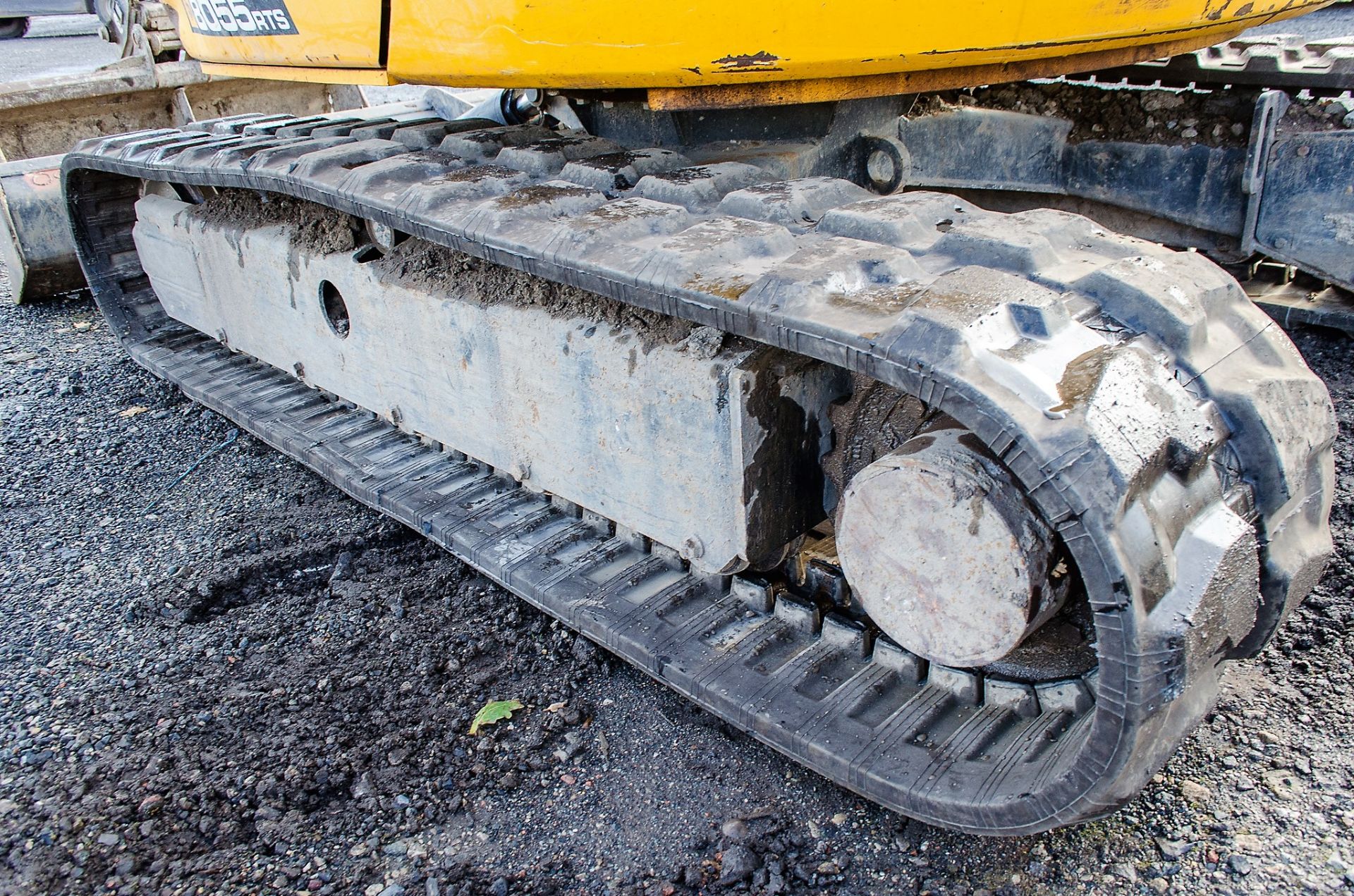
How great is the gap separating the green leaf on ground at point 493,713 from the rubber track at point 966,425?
0.24 meters

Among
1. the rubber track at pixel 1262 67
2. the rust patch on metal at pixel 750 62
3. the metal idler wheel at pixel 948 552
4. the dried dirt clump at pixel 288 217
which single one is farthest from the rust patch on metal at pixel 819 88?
the rubber track at pixel 1262 67

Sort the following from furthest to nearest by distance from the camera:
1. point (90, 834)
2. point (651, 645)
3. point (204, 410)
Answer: point (204, 410) → point (651, 645) → point (90, 834)

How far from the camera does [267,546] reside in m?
3.18

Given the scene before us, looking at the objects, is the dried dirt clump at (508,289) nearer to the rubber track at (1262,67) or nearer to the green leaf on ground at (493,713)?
the green leaf on ground at (493,713)

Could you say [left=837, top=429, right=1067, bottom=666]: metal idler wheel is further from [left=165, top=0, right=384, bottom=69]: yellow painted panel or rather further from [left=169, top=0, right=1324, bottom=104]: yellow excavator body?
[left=165, top=0, right=384, bottom=69]: yellow painted panel

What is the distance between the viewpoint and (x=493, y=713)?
2.41 metres

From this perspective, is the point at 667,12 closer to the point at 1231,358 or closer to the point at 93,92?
the point at 1231,358

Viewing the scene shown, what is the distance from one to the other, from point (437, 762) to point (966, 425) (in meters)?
1.36

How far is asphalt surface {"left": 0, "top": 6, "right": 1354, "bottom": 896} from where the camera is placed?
6.47 ft

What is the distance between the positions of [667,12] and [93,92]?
503 cm

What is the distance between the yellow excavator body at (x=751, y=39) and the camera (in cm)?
220

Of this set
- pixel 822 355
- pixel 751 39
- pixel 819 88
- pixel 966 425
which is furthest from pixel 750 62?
pixel 966 425

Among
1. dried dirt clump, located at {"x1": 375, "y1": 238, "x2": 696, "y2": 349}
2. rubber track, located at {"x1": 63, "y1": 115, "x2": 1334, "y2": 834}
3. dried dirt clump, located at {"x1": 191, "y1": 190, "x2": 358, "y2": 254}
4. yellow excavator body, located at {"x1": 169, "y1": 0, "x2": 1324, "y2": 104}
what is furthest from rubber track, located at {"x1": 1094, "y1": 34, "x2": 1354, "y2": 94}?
dried dirt clump, located at {"x1": 191, "y1": 190, "x2": 358, "y2": 254}

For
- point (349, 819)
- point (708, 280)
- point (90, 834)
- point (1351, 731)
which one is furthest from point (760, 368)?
point (90, 834)
